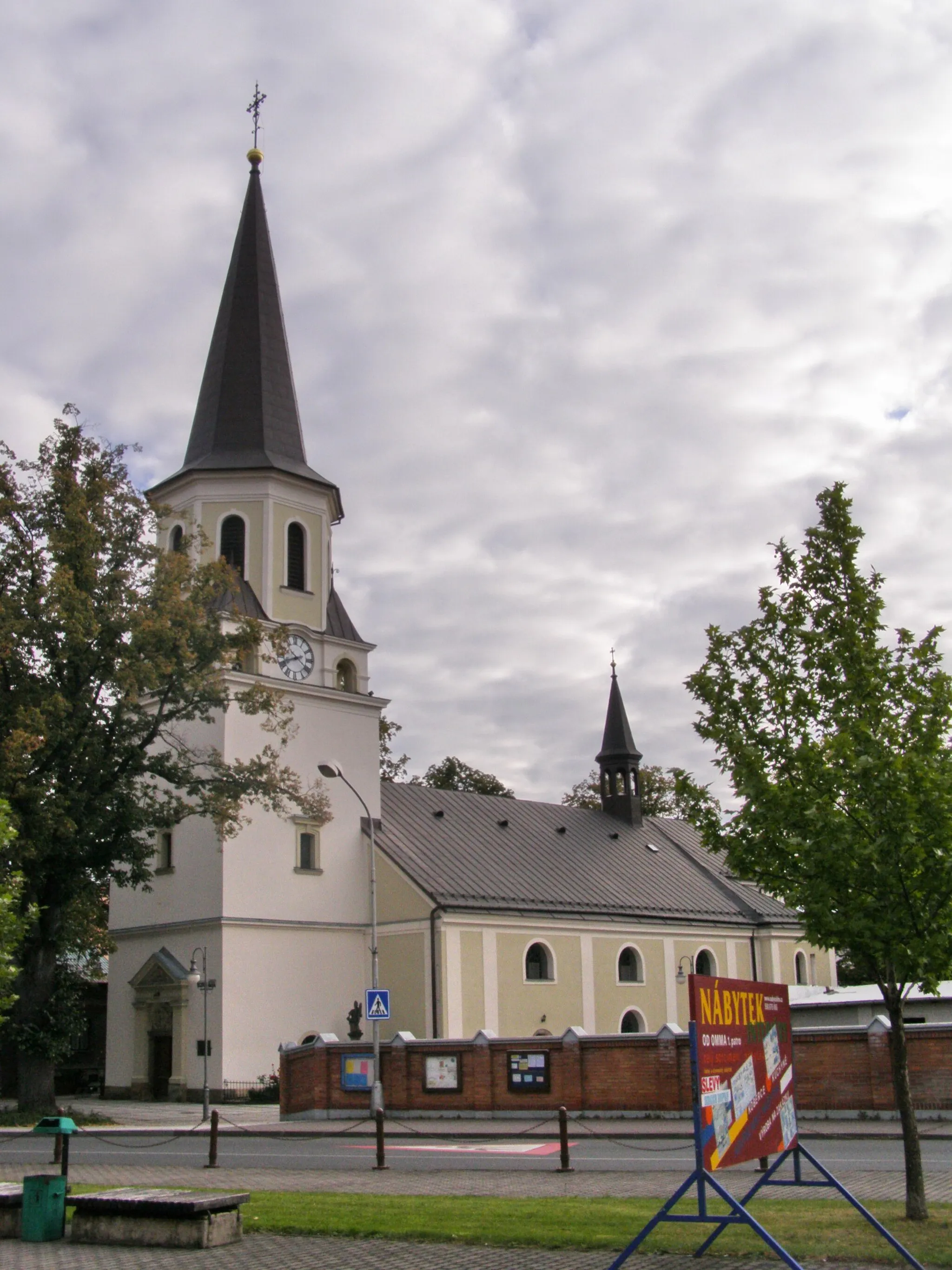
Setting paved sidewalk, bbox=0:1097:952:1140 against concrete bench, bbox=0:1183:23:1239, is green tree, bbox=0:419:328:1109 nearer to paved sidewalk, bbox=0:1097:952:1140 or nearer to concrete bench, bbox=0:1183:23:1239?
paved sidewalk, bbox=0:1097:952:1140

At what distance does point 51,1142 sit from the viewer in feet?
83.9

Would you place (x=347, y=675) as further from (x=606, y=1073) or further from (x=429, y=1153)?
(x=429, y=1153)

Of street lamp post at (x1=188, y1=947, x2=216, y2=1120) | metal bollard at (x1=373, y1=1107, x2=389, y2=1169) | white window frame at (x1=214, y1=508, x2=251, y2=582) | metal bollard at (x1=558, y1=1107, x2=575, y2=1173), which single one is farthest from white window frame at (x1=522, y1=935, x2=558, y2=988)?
metal bollard at (x1=558, y1=1107, x2=575, y2=1173)

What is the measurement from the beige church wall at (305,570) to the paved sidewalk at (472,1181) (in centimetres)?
2339

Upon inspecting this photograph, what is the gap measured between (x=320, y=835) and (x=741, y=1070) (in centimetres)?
3280

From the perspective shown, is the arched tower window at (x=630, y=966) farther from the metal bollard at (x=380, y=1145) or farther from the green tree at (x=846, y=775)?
the green tree at (x=846, y=775)

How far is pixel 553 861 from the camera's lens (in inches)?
1944

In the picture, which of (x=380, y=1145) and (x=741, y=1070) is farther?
(x=380, y=1145)

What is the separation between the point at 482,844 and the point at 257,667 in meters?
11.8

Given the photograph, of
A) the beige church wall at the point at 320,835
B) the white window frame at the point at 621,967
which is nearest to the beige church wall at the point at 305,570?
the beige church wall at the point at 320,835

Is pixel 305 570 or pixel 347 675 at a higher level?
pixel 305 570

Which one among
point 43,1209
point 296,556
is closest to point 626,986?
point 296,556

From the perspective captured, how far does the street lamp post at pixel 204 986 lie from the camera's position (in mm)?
35438

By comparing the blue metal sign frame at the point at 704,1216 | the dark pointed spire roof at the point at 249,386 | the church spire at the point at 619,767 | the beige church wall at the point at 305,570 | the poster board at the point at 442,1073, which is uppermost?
the dark pointed spire roof at the point at 249,386
